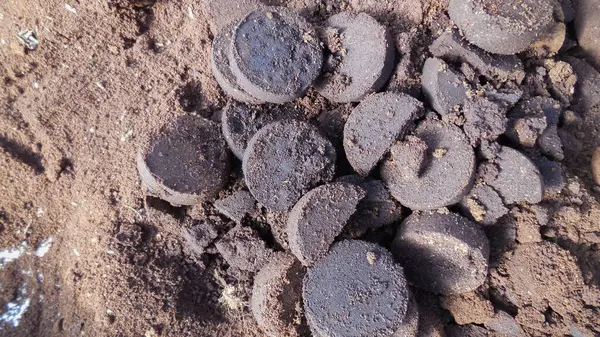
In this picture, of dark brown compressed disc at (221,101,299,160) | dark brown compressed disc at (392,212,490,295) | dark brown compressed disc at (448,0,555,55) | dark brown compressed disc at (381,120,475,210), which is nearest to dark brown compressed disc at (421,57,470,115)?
dark brown compressed disc at (381,120,475,210)

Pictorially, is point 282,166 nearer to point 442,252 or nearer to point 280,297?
point 280,297

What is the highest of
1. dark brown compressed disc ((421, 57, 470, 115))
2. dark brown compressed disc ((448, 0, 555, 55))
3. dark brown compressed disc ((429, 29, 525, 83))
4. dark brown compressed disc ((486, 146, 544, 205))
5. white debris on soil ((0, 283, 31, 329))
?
dark brown compressed disc ((448, 0, 555, 55))

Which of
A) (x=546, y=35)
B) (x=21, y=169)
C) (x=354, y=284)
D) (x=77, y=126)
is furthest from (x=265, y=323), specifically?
(x=546, y=35)

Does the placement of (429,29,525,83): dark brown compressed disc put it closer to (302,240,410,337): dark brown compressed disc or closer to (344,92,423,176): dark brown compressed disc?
(344,92,423,176): dark brown compressed disc

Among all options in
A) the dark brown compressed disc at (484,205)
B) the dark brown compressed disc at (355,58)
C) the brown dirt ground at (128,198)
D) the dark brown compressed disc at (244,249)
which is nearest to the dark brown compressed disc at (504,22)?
the brown dirt ground at (128,198)

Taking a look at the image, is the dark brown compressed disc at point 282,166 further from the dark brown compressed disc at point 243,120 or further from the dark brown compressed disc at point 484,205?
the dark brown compressed disc at point 484,205
